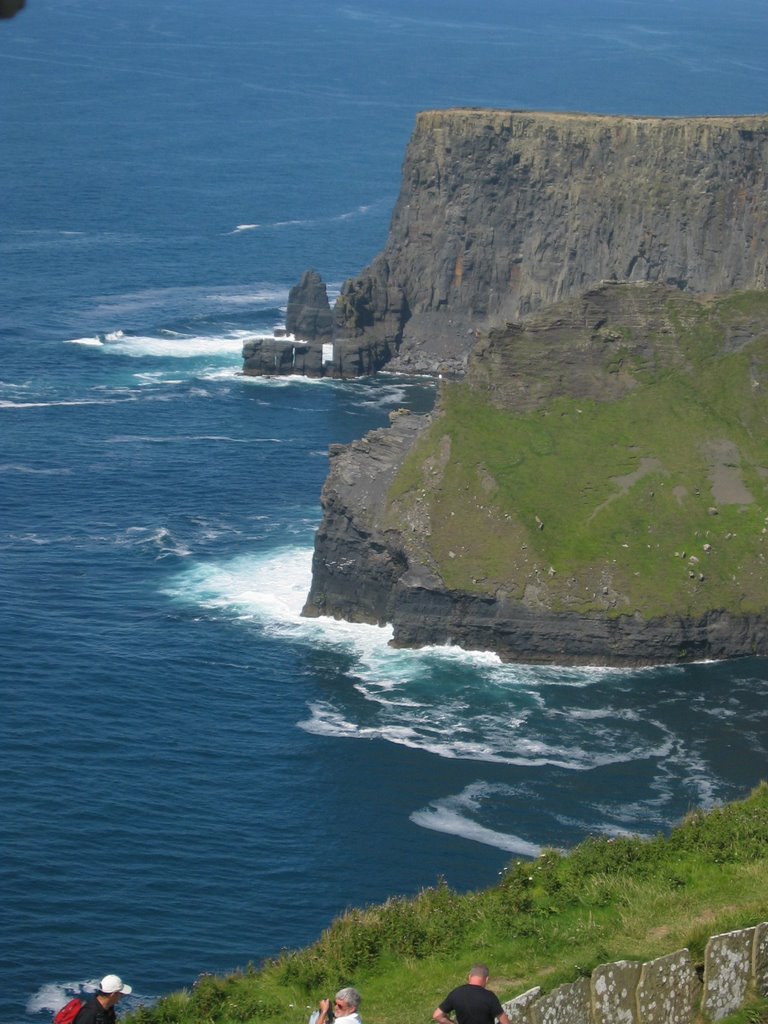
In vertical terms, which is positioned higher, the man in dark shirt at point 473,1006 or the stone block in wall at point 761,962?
the man in dark shirt at point 473,1006

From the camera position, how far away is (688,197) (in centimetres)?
16388

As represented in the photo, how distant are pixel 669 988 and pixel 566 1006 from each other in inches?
77.8

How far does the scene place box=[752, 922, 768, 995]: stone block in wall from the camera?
116ft

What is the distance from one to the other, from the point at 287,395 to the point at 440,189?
98.9 feet

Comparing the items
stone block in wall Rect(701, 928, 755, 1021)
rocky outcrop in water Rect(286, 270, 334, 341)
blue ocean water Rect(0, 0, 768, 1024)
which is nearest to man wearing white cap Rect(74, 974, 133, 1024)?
stone block in wall Rect(701, 928, 755, 1021)

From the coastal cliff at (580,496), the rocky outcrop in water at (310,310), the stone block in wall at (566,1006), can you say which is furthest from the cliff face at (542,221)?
the stone block in wall at (566,1006)

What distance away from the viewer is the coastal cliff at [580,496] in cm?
9856

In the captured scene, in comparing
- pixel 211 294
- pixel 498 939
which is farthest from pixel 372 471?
pixel 211 294

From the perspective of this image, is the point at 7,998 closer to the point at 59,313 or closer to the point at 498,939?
the point at 498,939

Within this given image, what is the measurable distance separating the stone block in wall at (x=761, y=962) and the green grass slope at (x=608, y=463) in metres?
62.7

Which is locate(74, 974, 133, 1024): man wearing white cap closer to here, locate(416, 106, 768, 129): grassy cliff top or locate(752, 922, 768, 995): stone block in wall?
locate(752, 922, 768, 995): stone block in wall

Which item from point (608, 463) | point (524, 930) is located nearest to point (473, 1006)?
point (524, 930)

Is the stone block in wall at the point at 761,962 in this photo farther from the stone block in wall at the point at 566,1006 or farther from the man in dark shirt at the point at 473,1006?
the man in dark shirt at the point at 473,1006

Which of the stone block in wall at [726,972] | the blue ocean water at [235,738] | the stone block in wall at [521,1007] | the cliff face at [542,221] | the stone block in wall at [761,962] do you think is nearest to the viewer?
the stone block in wall at [521,1007]
